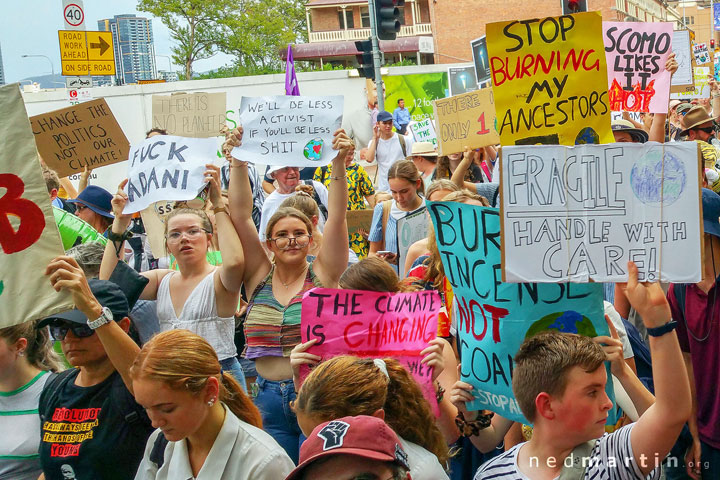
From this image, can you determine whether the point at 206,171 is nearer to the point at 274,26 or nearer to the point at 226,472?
the point at 226,472

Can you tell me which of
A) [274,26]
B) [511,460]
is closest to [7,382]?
[511,460]

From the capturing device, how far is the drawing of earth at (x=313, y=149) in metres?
5.64

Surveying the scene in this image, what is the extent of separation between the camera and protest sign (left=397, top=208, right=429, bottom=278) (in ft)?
21.1

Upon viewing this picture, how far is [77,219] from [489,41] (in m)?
3.43

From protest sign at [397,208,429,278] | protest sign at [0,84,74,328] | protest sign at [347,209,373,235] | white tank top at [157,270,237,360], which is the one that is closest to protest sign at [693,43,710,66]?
protest sign at [347,209,373,235]

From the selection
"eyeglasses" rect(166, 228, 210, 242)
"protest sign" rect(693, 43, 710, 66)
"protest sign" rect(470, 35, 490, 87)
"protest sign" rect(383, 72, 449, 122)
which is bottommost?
"eyeglasses" rect(166, 228, 210, 242)

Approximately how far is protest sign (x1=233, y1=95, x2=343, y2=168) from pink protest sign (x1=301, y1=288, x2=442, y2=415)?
6.06ft

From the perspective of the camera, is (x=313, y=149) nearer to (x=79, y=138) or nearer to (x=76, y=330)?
(x=76, y=330)

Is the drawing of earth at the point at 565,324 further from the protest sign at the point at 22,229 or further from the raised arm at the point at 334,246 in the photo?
the protest sign at the point at 22,229

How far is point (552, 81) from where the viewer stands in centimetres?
381

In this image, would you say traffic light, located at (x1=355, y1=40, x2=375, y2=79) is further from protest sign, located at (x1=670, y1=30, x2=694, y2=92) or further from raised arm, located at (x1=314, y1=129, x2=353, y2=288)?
raised arm, located at (x1=314, y1=129, x2=353, y2=288)

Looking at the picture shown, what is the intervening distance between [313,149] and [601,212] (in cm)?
A: 268

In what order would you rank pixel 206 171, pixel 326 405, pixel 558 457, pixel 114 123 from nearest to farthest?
pixel 558 457
pixel 326 405
pixel 206 171
pixel 114 123

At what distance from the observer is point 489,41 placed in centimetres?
394
